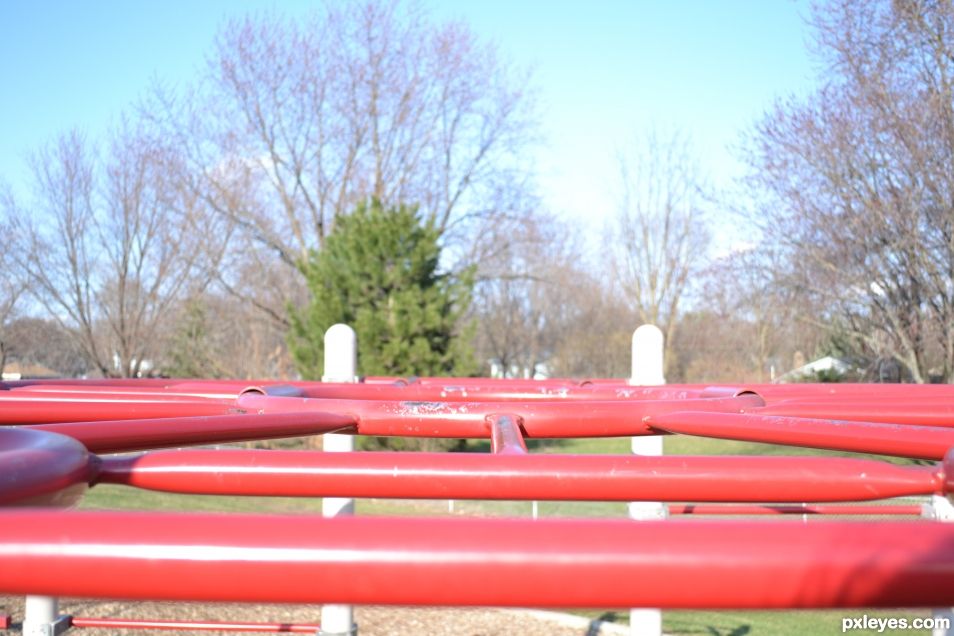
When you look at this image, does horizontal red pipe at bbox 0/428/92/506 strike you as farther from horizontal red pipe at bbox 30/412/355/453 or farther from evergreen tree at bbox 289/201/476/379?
evergreen tree at bbox 289/201/476/379

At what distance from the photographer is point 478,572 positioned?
596 millimetres

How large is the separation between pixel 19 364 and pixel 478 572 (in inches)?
804

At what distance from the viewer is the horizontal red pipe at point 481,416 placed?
75.7 inches

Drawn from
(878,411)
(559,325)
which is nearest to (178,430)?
(878,411)

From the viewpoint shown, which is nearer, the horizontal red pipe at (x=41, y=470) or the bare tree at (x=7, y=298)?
the horizontal red pipe at (x=41, y=470)

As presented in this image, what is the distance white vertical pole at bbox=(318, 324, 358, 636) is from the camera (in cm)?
321

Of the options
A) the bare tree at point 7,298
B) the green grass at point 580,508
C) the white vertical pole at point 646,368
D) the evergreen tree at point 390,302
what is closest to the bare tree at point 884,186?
the green grass at point 580,508

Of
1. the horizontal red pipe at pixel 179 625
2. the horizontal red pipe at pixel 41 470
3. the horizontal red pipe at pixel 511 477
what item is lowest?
the horizontal red pipe at pixel 179 625

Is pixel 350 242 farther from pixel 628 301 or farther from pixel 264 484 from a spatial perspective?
pixel 628 301

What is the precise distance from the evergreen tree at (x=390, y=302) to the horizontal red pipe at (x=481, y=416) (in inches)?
414

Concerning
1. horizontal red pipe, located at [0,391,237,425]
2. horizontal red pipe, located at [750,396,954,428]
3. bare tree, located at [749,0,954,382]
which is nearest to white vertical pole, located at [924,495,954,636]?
horizontal red pipe, located at [750,396,954,428]

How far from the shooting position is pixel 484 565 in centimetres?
60

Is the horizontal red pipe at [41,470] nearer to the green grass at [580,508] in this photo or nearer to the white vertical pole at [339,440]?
the green grass at [580,508]

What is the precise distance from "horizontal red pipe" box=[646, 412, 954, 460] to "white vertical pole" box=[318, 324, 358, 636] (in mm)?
1790
